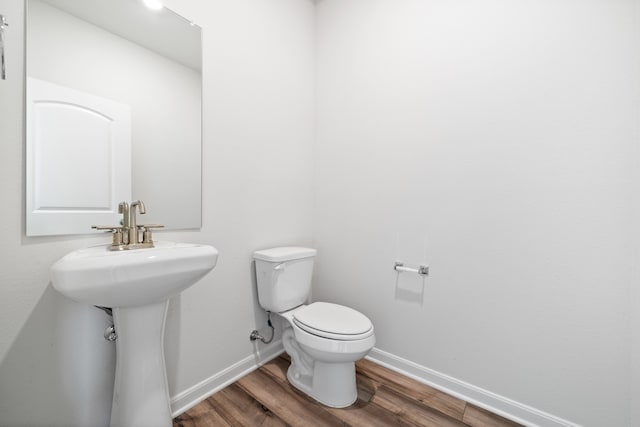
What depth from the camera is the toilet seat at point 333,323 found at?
126 centimetres

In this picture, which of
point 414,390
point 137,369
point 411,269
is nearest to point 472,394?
→ point 414,390

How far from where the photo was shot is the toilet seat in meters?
1.26

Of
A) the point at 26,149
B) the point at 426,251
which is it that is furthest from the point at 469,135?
the point at 26,149

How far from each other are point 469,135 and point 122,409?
1.89m

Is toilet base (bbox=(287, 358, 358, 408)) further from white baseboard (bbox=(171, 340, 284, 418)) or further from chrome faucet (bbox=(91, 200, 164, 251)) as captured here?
chrome faucet (bbox=(91, 200, 164, 251))

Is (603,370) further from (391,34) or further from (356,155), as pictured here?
(391,34)

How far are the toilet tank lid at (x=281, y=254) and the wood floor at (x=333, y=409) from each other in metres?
0.68

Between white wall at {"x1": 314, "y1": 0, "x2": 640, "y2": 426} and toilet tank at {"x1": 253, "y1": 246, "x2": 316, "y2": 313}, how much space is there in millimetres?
370

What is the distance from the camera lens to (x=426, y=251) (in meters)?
1.54

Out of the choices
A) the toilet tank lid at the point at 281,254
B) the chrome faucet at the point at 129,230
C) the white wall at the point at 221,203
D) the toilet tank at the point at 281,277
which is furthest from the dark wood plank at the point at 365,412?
the chrome faucet at the point at 129,230

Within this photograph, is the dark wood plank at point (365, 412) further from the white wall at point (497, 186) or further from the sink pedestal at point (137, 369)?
the sink pedestal at point (137, 369)

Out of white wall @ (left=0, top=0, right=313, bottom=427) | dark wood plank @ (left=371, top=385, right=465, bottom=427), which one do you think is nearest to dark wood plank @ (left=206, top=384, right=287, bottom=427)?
white wall @ (left=0, top=0, right=313, bottom=427)

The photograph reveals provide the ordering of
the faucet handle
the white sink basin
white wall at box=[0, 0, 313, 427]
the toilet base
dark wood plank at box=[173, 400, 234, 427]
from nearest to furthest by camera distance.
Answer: the white sink basin
white wall at box=[0, 0, 313, 427]
the faucet handle
dark wood plank at box=[173, 400, 234, 427]
the toilet base

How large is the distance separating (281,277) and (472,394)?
116 centimetres
